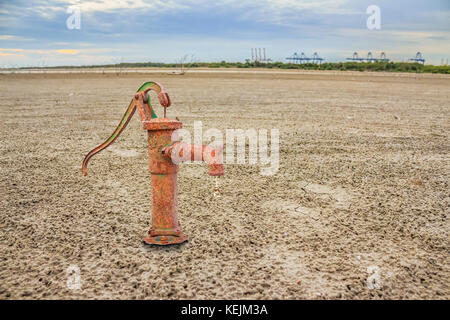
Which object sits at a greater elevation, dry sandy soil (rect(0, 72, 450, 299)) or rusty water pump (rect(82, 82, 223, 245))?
rusty water pump (rect(82, 82, 223, 245))

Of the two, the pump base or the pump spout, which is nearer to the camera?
the pump spout

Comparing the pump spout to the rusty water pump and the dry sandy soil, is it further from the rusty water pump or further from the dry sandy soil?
the dry sandy soil

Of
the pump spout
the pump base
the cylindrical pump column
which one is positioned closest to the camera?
the pump spout

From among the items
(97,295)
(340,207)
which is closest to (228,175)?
(340,207)

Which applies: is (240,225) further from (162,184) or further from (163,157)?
(163,157)

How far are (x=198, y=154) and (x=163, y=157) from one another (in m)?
0.26

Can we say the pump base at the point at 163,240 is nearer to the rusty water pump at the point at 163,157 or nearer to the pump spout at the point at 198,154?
the rusty water pump at the point at 163,157

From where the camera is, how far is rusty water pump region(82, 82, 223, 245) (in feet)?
6.61

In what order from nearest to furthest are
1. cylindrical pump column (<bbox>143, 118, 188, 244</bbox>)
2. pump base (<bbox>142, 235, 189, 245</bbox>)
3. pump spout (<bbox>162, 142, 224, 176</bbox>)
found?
1. pump spout (<bbox>162, 142, 224, 176</bbox>)
2. cylindrical pump column (<bbox>143, 118, 188, 244</bbox>)
3. pump base (<bbox>142, 235, 189, 245</bbox>)

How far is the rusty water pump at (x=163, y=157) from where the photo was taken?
2.01m

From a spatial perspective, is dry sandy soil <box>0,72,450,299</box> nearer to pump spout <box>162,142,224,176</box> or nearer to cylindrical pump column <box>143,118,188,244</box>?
cylindrical pump column <box>143,118,188,244</box>

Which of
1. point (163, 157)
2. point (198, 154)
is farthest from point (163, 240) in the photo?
point (198, 154)

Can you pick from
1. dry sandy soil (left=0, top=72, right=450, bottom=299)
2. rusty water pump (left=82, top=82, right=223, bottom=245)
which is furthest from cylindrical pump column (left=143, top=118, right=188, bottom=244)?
dry sandy soil (left=0, top=72, right=450, bottom=299)

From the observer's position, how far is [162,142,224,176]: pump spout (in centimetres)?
192
